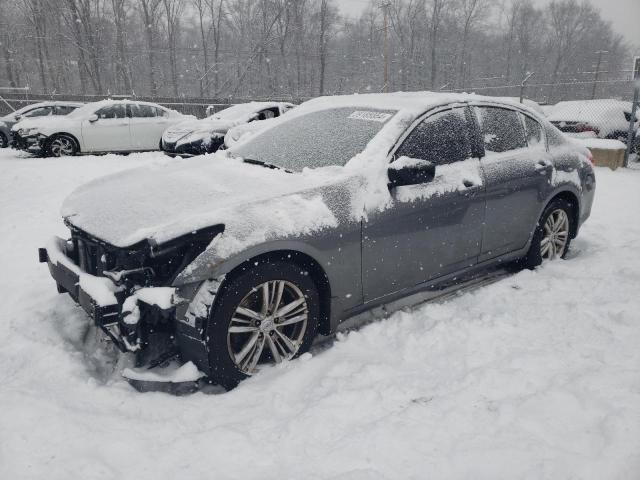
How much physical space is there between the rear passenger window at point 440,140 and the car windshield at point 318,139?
0.24 m

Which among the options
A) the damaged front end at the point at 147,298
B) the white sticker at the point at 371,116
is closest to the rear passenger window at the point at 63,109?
the white sticker at the point at 371,116

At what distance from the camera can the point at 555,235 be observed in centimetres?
472

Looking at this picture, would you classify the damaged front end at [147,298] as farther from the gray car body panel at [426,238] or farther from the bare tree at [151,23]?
the bare tree at [151,23]

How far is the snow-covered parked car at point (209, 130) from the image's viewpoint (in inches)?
429

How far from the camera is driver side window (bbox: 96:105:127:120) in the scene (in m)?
12.5

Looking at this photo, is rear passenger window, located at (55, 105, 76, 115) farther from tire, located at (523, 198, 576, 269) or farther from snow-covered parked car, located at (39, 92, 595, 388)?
tire, located at (523, 198, 576, 269)

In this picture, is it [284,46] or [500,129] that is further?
[284,46]

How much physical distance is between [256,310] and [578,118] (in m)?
12.5

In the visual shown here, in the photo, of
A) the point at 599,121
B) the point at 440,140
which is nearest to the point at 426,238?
the point at 440,140

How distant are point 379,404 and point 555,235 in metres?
3.04

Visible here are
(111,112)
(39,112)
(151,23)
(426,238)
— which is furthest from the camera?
(151,23)

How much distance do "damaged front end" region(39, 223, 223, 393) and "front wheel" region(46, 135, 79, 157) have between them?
10.8 metres

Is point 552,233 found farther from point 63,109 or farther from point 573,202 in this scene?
point 63,109

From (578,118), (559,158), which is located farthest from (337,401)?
(578,118)
